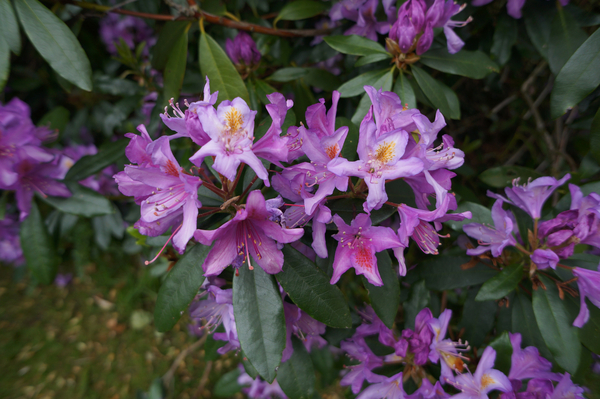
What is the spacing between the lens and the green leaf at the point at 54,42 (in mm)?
1050

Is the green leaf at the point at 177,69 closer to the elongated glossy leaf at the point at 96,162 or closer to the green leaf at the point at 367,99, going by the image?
the elongated glossy leaf at the point at 96,162

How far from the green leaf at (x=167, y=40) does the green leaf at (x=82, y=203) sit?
2.04ft

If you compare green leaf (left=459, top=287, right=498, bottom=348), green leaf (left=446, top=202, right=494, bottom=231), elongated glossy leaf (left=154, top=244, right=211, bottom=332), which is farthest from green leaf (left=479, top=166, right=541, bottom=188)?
elongated glossy leaf (left=154, top=244, right=211, bottom=332)

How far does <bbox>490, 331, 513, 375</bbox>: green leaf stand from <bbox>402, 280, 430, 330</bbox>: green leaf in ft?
0.74

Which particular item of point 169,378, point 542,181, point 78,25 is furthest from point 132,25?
point 169,378

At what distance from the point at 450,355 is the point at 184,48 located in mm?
1385

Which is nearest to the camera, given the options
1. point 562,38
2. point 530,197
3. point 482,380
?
point 482,380

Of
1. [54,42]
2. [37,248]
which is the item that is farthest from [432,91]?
[37,248]

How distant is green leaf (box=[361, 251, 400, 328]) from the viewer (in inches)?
35.9

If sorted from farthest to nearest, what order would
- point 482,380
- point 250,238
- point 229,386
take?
point 229,386 < point 482,380 < point 250,238

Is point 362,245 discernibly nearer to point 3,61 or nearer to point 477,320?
point 477,320

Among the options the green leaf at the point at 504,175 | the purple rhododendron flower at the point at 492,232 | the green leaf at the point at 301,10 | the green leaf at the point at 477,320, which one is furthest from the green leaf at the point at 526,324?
the green leaf at the point at 301,10

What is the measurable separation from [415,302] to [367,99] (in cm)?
69

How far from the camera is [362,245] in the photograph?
831 millimetres
